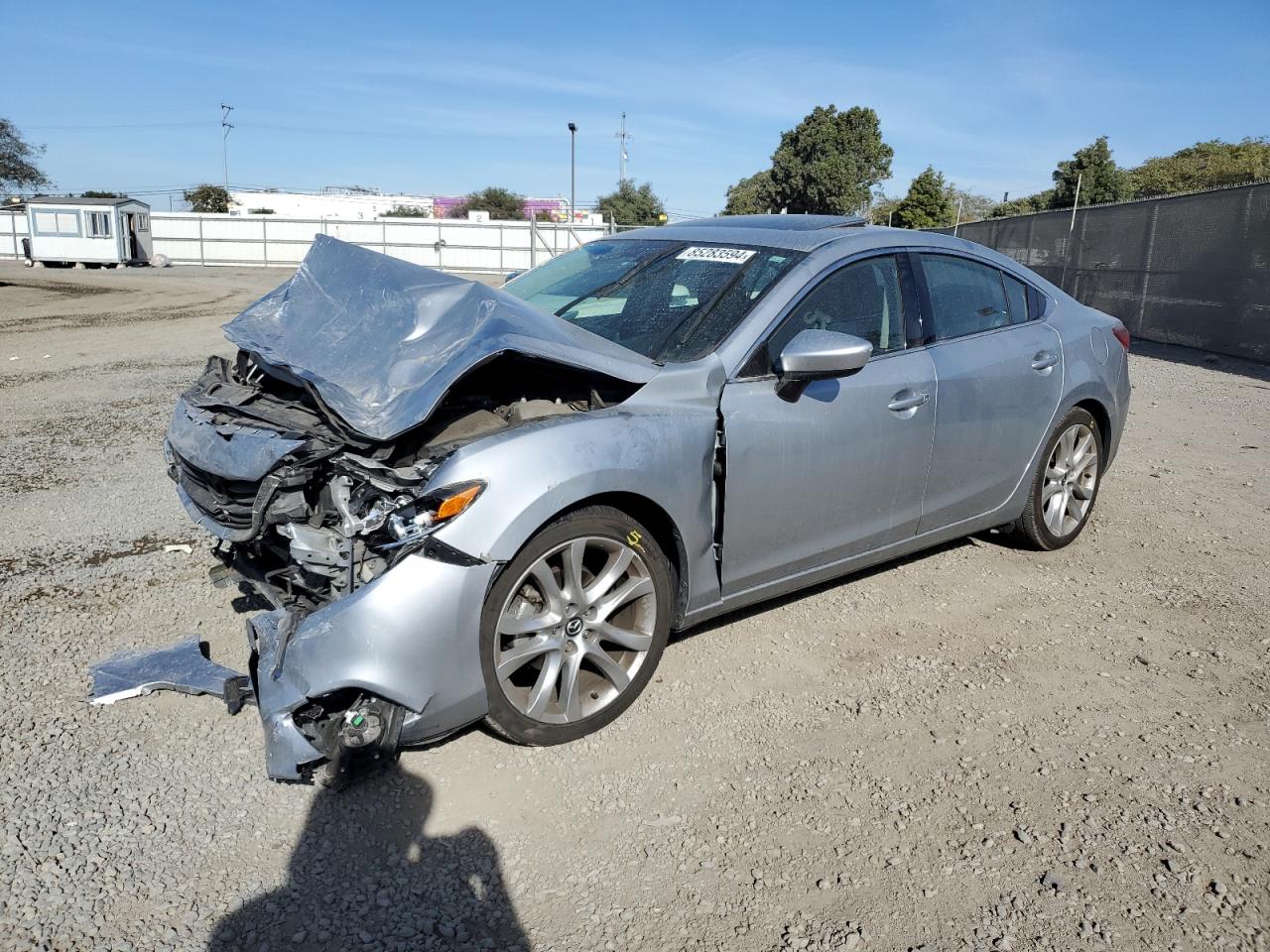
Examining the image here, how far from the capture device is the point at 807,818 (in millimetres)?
2828

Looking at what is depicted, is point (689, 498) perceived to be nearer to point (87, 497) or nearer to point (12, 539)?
point (12, 539)

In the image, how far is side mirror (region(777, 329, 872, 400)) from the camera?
3367 millimetres

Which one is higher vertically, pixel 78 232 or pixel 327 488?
pixel 78 232

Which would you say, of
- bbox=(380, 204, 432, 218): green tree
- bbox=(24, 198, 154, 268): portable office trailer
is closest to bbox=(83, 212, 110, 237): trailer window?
bbox=(24, 198, 154, 268): portable office trailer

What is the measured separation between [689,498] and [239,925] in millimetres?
1840

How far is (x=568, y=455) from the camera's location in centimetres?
295

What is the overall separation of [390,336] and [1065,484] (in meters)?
3.62

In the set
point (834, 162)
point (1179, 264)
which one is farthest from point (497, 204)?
point (1179, 264)

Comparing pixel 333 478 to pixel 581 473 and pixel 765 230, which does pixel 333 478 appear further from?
pixel 765 230

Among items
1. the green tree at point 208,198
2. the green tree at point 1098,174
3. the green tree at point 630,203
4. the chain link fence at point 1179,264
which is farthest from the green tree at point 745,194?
the chain link fence at point 1179,264

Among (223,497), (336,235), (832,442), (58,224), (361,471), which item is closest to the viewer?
(361,471)

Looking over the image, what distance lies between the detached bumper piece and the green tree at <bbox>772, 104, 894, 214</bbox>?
5576 centimetres

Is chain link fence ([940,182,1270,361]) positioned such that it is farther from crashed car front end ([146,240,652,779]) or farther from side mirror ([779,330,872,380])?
crashed car front end ([146,240,652,779])

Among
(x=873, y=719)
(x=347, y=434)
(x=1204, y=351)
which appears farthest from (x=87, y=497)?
(x=1204, y=351)
